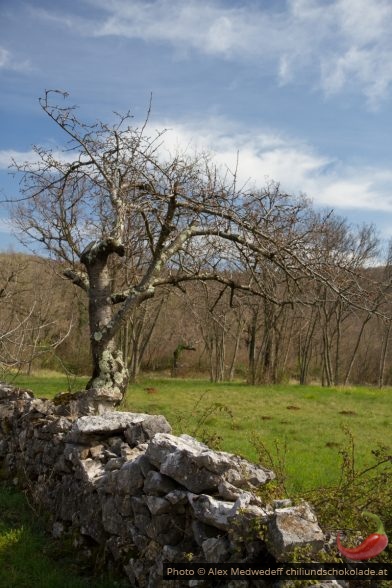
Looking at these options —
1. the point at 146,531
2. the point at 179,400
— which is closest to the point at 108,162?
the point at 146,531

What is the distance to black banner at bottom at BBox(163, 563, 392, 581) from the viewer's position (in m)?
3.28

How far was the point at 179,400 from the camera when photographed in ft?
60.0

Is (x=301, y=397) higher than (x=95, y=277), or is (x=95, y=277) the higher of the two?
(x=95, y=277)

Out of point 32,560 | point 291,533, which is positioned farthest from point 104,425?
point 291,533

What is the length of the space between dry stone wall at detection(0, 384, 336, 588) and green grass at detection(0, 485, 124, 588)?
193 millimetres

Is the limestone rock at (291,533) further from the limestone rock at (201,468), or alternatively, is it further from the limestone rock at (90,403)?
the limestone rock at (90,403)

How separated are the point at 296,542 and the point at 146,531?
1628 mm

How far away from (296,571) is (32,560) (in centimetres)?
295

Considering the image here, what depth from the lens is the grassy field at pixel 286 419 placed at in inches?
359

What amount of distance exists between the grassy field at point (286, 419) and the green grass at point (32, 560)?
6.36 feet

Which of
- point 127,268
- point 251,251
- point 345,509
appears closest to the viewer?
point 345,509

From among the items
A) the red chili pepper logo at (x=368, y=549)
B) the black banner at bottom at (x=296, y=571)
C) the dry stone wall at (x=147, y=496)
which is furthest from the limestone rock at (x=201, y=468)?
the red chili pepper logo at (x=368, y=549)

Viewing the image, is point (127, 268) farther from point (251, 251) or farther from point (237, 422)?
point (237, 422)

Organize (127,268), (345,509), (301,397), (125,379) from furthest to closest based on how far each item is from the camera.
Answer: (301,397) < (127,268) < (125,379) < (345,509)
